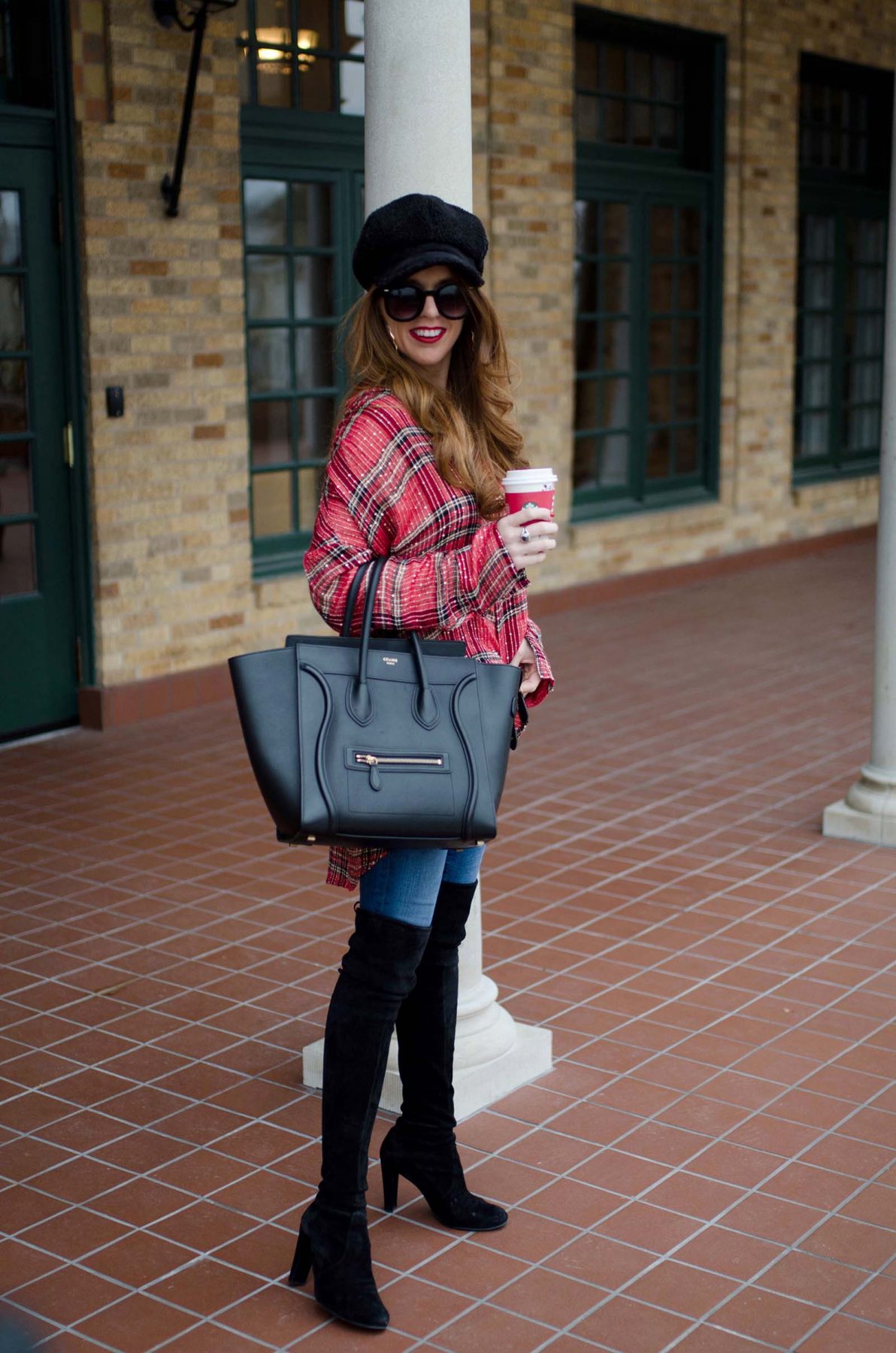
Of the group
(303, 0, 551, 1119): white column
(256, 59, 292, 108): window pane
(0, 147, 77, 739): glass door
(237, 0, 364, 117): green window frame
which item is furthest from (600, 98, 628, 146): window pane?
(303, 0, 551, 1119): white column

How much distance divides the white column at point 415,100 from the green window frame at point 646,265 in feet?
22.1

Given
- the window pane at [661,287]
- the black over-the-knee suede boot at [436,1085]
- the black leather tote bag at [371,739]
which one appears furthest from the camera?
the window pane at [661,287]

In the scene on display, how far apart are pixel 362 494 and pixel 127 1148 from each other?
1521 mm

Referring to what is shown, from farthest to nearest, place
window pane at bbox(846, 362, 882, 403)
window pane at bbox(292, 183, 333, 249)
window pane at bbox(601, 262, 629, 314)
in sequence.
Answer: window pane at bbox(846, 362, 882, 403)
window pane at bbox(601, 262, 629, 314)
window pane at bbox(292, 183, 333, 249)

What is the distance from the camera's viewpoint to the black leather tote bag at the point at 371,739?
2.51 meters

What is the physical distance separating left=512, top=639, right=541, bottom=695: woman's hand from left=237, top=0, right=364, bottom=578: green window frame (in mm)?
4873

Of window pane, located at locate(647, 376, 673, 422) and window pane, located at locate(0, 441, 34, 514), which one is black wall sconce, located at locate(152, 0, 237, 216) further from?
window pane, located at locate(647, 376, 673, 422)

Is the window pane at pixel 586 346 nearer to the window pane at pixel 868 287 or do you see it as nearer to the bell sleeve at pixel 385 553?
the window pane at pixel 868 287

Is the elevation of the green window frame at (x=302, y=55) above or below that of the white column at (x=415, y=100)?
above

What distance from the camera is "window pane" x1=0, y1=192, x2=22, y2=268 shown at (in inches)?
261

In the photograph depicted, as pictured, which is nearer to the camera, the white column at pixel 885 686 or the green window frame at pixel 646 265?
the white column at pixel 885 686

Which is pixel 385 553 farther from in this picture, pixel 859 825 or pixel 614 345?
pixel 614 345

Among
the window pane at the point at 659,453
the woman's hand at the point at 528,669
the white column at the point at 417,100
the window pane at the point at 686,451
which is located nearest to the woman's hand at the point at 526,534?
the woman's hand at the point at 528,669

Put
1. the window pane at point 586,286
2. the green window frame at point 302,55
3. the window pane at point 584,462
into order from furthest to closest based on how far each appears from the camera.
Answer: the window pane at point 584,462
the window pane at point 586,286
the green window frame at point 302,55
